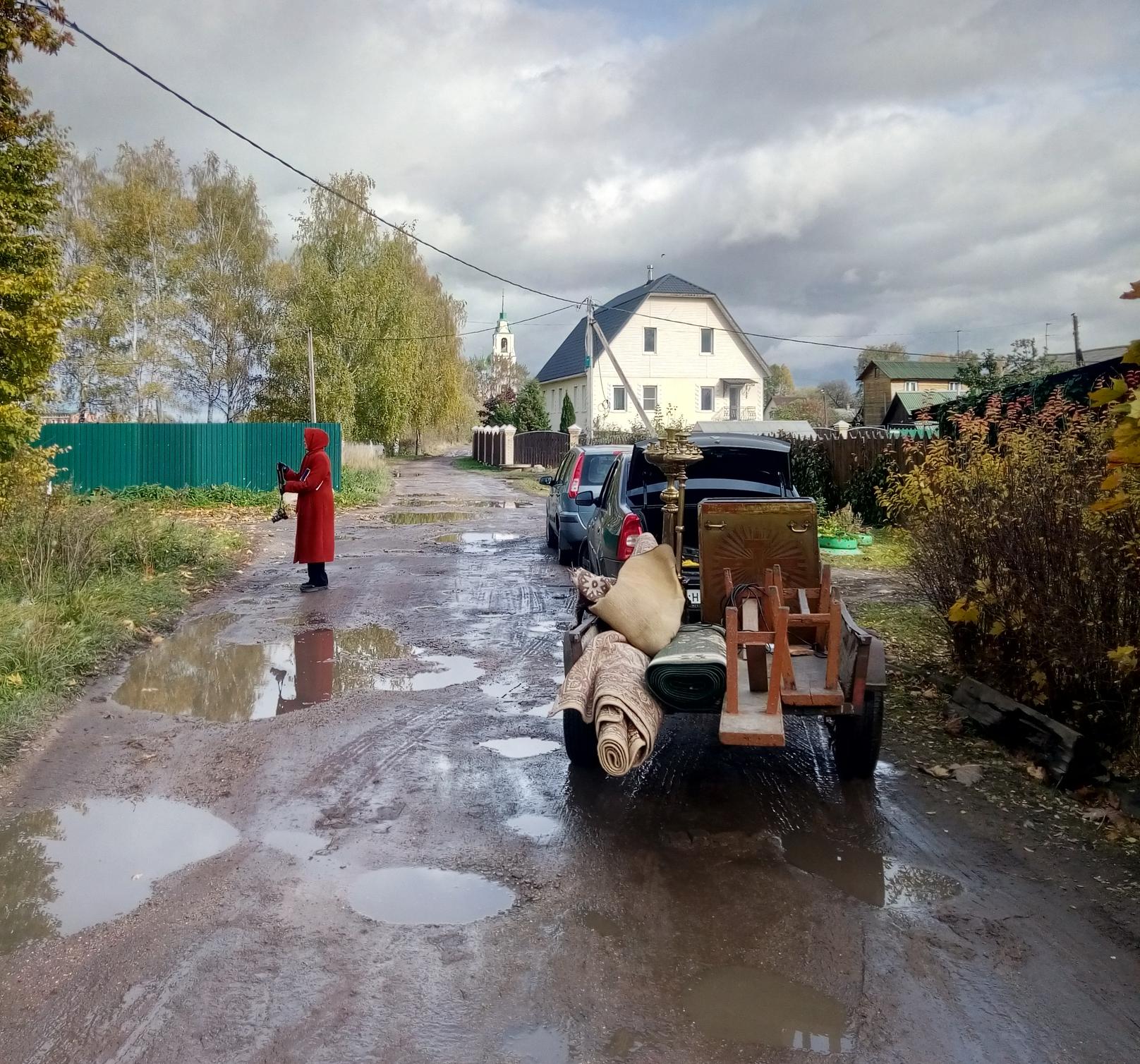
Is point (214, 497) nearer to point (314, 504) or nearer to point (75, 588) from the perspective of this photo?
point (314, 504)

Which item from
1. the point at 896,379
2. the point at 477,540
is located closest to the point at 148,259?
the point at 477,540

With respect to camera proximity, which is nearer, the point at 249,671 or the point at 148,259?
the point at 249,671

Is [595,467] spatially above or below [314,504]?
above

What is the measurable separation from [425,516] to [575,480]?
26.9 ft

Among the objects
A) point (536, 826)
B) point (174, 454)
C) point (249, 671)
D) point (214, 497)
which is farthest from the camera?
point (174, 454)

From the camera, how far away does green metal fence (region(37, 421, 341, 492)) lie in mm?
23078

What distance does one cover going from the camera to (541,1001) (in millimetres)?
3234

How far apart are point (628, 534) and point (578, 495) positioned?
4.95 m

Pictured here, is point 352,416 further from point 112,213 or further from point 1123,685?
point 1123,685

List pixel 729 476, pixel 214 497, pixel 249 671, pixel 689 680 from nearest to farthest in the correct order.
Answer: pixel 689 680, pixel 249 671, pixel 729 476, pixel 214 497

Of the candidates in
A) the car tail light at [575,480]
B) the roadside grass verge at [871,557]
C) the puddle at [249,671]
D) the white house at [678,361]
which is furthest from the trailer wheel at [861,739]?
the white house at [678,361]

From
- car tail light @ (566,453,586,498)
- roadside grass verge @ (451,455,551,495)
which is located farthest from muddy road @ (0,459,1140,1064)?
roadside grass verge @ (451,455,551,495)

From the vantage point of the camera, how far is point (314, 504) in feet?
36.8

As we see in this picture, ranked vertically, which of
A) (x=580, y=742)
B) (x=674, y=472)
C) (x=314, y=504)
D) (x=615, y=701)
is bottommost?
(x=580, y=742)
